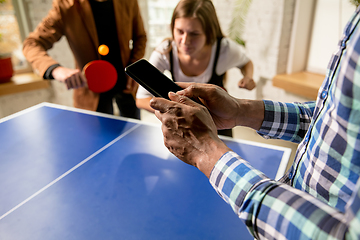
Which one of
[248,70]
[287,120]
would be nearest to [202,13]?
[248,70]

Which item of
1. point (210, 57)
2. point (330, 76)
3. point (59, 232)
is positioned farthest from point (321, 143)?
point (210, 57)

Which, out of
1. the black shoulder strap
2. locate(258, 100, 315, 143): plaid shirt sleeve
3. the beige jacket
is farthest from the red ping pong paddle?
locate(258, 100, 315, 143): plaid shirt sleeve

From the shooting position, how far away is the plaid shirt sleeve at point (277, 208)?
1.44ft

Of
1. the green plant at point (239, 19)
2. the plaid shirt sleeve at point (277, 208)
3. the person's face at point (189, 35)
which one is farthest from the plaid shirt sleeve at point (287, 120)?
the green plant at point (239, 19)

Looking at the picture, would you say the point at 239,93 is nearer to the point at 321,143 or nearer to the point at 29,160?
the point at 29,160

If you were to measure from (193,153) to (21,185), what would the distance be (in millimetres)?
848

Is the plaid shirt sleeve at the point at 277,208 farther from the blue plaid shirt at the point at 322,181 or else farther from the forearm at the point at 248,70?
the forearm at the point at 248,70

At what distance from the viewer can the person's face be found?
1661 mm

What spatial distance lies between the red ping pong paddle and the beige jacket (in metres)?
0.27

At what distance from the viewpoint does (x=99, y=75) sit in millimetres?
1787

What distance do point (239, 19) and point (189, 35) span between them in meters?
1.79

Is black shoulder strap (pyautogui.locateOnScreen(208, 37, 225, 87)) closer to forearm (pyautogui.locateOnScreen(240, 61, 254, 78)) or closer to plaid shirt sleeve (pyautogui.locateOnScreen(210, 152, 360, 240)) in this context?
forearm (pyautogui.locateOnScreen(240, 61, 254, 78))

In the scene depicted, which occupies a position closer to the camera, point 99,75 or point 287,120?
point 287,120

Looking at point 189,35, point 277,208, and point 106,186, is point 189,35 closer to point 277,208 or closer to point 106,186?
point 106,186
